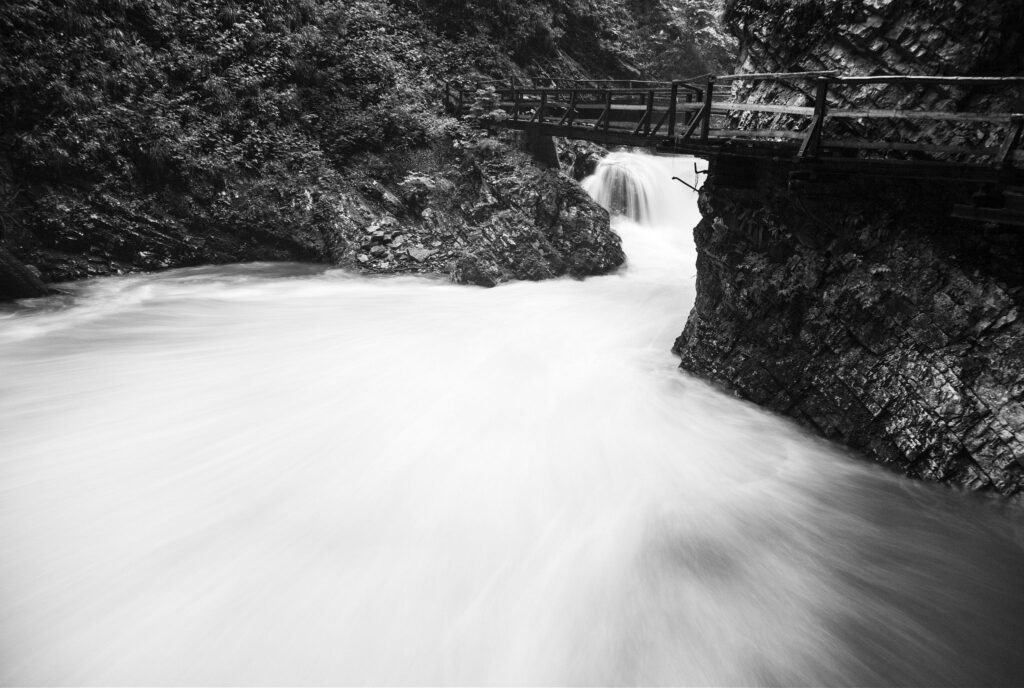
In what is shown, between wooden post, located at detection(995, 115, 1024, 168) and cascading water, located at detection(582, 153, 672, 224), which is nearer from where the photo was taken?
wooden post, located at detection(995, 115, 1024, 168)

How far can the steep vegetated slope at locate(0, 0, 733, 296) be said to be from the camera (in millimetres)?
10188

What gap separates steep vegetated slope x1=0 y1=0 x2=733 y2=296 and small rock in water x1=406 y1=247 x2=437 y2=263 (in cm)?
4

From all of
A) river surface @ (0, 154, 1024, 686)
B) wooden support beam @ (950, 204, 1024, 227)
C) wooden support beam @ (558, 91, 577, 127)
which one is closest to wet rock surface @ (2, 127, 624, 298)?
wooden support beam @ (558, 91, 577, 127)

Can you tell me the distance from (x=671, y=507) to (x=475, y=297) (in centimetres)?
741

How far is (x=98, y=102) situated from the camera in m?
10.7

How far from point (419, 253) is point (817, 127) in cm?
923

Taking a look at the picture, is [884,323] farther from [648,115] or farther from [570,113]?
[570,113]

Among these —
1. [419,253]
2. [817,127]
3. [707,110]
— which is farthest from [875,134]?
[419,253]

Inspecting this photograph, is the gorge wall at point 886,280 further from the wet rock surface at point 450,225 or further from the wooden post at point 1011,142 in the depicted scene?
the wet rock surface at point 450,225

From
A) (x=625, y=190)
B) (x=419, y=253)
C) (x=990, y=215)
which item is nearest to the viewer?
(x=990, y=215)

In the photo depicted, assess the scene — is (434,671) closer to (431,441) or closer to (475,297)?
(431,441)

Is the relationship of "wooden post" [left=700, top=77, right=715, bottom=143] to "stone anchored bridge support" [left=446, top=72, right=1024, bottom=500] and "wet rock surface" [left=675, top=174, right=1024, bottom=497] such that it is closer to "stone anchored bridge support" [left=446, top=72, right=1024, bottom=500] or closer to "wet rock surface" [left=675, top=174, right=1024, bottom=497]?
"stone anchored bridge support" [left=446, top=72, right=1024, bottom=500]

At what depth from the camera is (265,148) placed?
12500mm

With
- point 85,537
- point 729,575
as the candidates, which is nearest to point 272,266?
point 85,537
